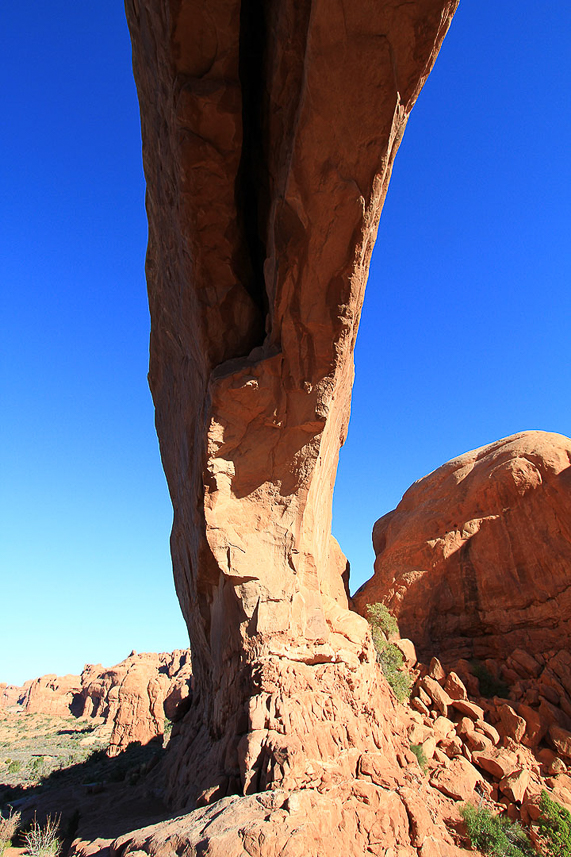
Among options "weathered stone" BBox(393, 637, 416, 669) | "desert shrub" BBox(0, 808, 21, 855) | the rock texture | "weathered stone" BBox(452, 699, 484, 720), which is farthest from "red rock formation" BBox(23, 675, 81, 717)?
"weathered stone" BBox(452, 699, 484, 720)

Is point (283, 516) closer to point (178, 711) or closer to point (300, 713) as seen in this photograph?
point (300, 713)

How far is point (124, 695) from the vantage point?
28.5m

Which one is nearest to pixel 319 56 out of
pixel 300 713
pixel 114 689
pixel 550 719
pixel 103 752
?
pixel 300 713

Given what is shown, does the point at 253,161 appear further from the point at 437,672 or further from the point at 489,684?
the point at 489,684

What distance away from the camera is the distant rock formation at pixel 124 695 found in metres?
27.4

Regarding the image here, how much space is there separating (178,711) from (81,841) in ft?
20.4

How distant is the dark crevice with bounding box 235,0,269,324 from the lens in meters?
8.07

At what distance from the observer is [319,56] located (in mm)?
6320

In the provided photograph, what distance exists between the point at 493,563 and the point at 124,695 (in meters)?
23.6

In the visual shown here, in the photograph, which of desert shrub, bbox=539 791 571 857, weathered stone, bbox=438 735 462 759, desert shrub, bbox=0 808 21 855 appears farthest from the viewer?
weathered stone, bbox=438 735 462 759

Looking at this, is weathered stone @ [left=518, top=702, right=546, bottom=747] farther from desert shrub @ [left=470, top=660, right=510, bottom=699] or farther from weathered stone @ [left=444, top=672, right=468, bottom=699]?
weathered stone @ [left=444, top=672, right=468, bottom=699]

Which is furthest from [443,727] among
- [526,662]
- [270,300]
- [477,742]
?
[270,300]

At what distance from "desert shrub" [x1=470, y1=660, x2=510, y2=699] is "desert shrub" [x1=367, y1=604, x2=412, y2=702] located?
2315mm

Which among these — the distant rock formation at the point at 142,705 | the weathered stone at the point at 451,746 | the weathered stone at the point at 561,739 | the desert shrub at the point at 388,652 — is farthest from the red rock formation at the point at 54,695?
the weathered stone at the point at 561,739
